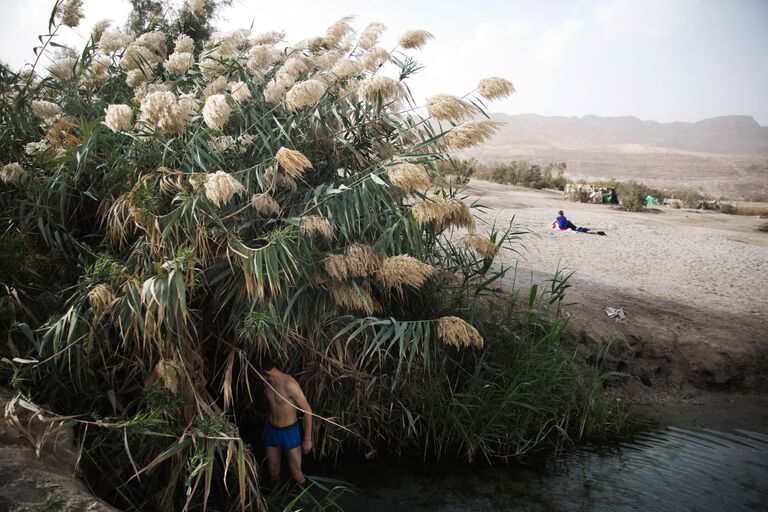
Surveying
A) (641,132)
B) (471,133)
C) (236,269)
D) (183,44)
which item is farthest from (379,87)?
(641,132)

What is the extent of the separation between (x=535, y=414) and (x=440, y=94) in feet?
9.44

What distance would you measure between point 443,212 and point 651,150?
69.2 metres

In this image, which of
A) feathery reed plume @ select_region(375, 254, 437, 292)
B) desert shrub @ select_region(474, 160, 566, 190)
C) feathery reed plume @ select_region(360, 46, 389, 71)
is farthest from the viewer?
desert shrub @ select_region(474, 160, 566, 190)

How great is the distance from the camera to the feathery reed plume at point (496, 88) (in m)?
4.29

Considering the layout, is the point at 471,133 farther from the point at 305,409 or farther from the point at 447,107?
the point at 305,409

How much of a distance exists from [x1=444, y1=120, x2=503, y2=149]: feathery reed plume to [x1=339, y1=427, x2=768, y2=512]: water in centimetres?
262

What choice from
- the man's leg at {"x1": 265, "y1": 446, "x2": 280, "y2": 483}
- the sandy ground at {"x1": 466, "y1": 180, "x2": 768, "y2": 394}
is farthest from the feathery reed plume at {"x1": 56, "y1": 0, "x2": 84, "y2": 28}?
the sandy ground at {"x1": 466, "y1": 180, "x2": 768, "y2": 394}

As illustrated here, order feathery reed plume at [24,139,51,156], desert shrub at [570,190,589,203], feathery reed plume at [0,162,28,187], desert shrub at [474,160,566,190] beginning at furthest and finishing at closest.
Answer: desert shrub at [474,160,566,190], desert shrub at [570,190,589,203], feathery reed plume at [24,139,51,156], feathery reed plume at [0,162,28,187]

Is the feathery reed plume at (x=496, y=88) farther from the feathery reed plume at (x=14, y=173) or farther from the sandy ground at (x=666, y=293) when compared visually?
the feathery reed plume at (x=14, y=173)

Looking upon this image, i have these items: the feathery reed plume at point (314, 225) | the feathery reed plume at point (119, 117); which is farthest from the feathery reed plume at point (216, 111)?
the feathery reed plume at point (314, 225)

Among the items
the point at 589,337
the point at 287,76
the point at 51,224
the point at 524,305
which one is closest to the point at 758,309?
the point at 589,337

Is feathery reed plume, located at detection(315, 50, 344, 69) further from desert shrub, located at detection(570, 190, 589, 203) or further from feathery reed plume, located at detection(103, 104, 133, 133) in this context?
desert shrub, located at detection(570, 190, 589, 203)

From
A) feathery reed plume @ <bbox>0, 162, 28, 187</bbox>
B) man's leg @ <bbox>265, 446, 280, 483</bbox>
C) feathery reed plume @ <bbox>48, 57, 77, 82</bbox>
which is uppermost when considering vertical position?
feathery reed plume @ <bbox>48, 57, 77, 82</bbox>

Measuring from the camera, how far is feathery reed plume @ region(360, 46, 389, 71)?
5020mm
